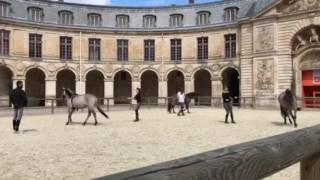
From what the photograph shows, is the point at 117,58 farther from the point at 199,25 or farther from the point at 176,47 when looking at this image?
the point at 199,25

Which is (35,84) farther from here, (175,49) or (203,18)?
(203,18)

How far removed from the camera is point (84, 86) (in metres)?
40.8

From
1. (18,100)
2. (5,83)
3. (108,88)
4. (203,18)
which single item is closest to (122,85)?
(108,88)

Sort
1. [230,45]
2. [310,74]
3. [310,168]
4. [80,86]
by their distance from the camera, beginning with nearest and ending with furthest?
[310,168] → [310,74] → [230,45] → [80,86]

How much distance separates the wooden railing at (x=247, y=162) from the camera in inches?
67.2

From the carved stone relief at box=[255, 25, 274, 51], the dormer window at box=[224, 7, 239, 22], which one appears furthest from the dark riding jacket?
the dormer window at box=[224, 7, 239, 22]

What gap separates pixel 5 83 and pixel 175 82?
16566 mm

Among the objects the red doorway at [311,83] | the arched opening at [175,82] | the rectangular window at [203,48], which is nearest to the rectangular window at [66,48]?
the arched opening at [175,82]

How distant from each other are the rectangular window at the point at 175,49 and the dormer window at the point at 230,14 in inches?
200

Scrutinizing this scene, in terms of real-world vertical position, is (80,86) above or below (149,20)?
below

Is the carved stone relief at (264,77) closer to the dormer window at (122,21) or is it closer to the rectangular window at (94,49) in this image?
the dormer window at (122,21)

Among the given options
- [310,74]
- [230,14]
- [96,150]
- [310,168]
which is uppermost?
[230,14]

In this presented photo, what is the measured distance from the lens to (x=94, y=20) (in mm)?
42469

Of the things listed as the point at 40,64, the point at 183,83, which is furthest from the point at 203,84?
the point at 40,64
